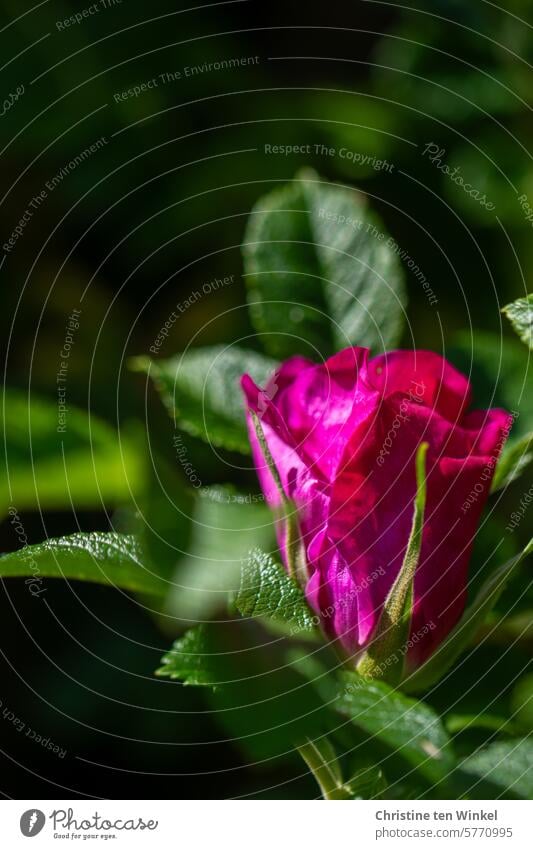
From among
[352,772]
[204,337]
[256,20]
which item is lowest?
[352,772]

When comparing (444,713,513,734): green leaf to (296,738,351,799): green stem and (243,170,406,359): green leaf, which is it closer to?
(296,738,351,799): green stem

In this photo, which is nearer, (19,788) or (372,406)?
(372,406)

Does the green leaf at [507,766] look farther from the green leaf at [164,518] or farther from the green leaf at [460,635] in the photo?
the green leaf at [164,518]

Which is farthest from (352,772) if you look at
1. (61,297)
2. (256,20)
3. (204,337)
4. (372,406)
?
(256,20)

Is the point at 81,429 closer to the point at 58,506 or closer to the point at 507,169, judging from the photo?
the point at 58,506

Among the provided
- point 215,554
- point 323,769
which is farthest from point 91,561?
point 323,769

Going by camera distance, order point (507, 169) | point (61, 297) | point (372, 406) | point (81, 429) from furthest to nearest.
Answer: point (61, 297) → point (507, 169) → point (81, 429) → point (372, 406)

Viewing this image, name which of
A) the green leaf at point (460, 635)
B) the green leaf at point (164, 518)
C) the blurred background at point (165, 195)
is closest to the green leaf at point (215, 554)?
the green leaf at point (164, 518)
